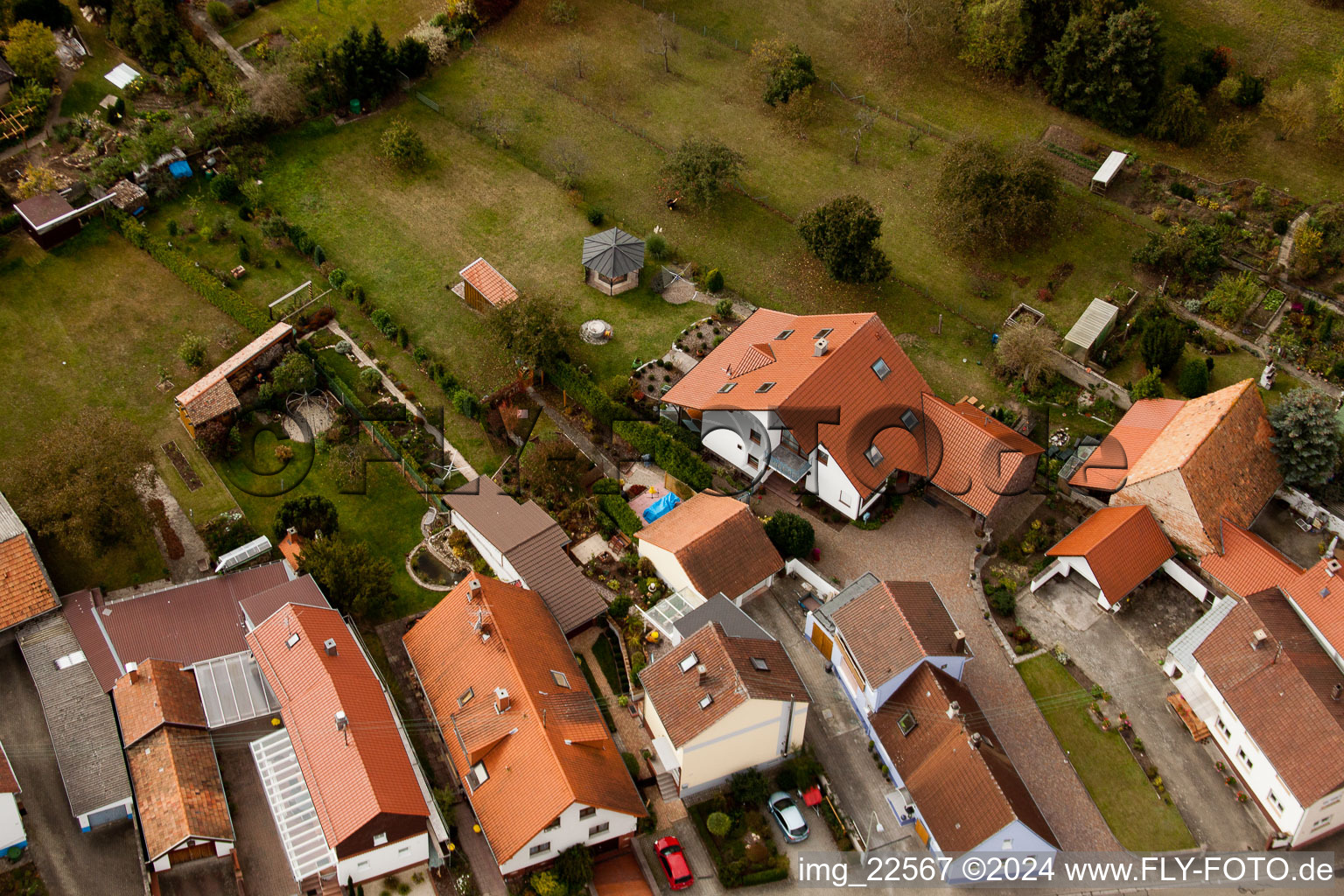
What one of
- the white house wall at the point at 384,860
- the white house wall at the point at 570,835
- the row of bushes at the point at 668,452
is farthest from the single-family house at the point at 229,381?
the white house wall at the point at 570,835

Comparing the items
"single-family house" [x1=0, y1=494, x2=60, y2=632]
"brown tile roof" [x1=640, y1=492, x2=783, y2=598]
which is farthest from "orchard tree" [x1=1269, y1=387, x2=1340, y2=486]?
"single-family house" [x1=0, y1=494, x2=60, y2=632]

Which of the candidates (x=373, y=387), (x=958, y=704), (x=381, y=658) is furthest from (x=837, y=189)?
(x=381, y=658)

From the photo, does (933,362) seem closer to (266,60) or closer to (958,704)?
(958,704)

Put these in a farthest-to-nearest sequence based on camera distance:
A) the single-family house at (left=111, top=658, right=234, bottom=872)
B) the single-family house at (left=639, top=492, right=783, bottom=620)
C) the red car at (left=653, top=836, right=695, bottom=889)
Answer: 1. the single-family house at (left=639, top=492, right=783, bottom=620)
2. the red car at (left=653, top=836, right=695, bottom=889)
3. the single-family house at (left=111, top=658, right=234, bottom=872)

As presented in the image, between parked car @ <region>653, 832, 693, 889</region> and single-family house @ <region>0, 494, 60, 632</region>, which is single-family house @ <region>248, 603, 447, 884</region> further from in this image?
single-family house @ <region>0, 494, 60, 632</region>

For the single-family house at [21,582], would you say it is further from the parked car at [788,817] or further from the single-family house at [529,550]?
the parked car at [788,817]
